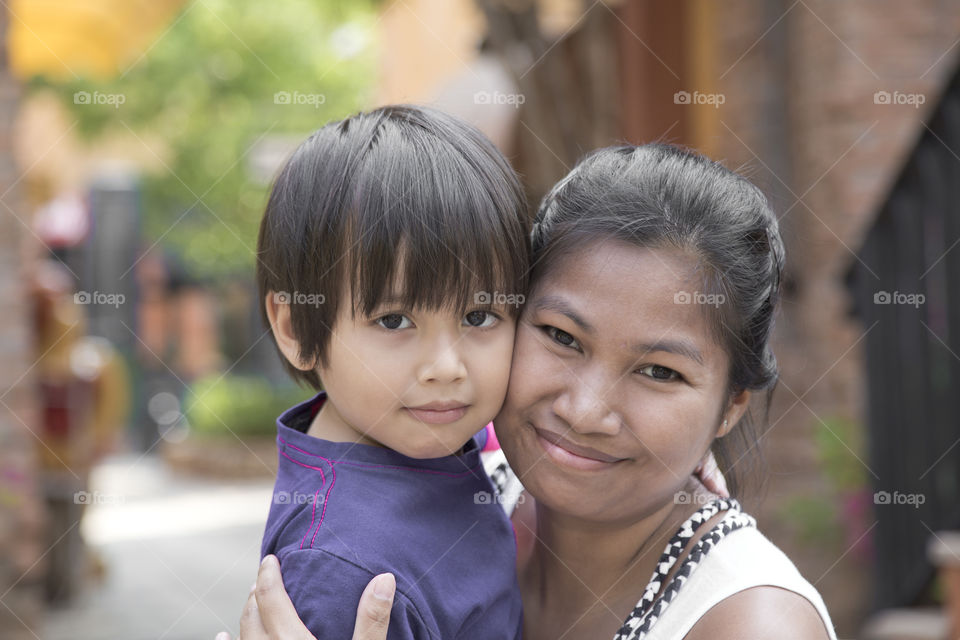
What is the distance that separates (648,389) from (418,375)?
0.32 metres

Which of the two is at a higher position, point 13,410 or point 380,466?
point 380,466

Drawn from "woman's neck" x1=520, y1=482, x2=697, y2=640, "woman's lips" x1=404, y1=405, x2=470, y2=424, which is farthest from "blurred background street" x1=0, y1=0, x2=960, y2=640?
"woman's lips" x1=404, y1=405, x2=470, y2=424

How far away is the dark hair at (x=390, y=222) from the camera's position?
1.40 meters

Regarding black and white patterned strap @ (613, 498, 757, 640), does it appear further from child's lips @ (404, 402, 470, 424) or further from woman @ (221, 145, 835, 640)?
child's lips @ (404, 402, 470, 424)

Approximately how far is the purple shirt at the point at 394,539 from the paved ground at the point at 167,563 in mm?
2338

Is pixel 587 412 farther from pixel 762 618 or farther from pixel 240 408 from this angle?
pixel 240 408

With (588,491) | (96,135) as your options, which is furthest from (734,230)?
(96,135)

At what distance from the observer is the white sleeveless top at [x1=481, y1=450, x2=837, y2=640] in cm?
135

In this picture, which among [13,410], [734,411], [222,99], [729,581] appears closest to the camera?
[729,581]

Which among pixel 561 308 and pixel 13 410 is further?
pixel 13 410

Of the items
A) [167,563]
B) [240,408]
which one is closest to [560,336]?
[167,563]

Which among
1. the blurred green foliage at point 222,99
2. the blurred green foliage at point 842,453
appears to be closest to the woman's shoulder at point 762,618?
the blurred green foliage at point 842,453

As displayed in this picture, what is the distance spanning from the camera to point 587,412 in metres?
1.42

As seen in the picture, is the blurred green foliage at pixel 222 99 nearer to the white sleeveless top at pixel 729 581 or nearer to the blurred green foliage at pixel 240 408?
the blurred green foliage at pixel 240 408
